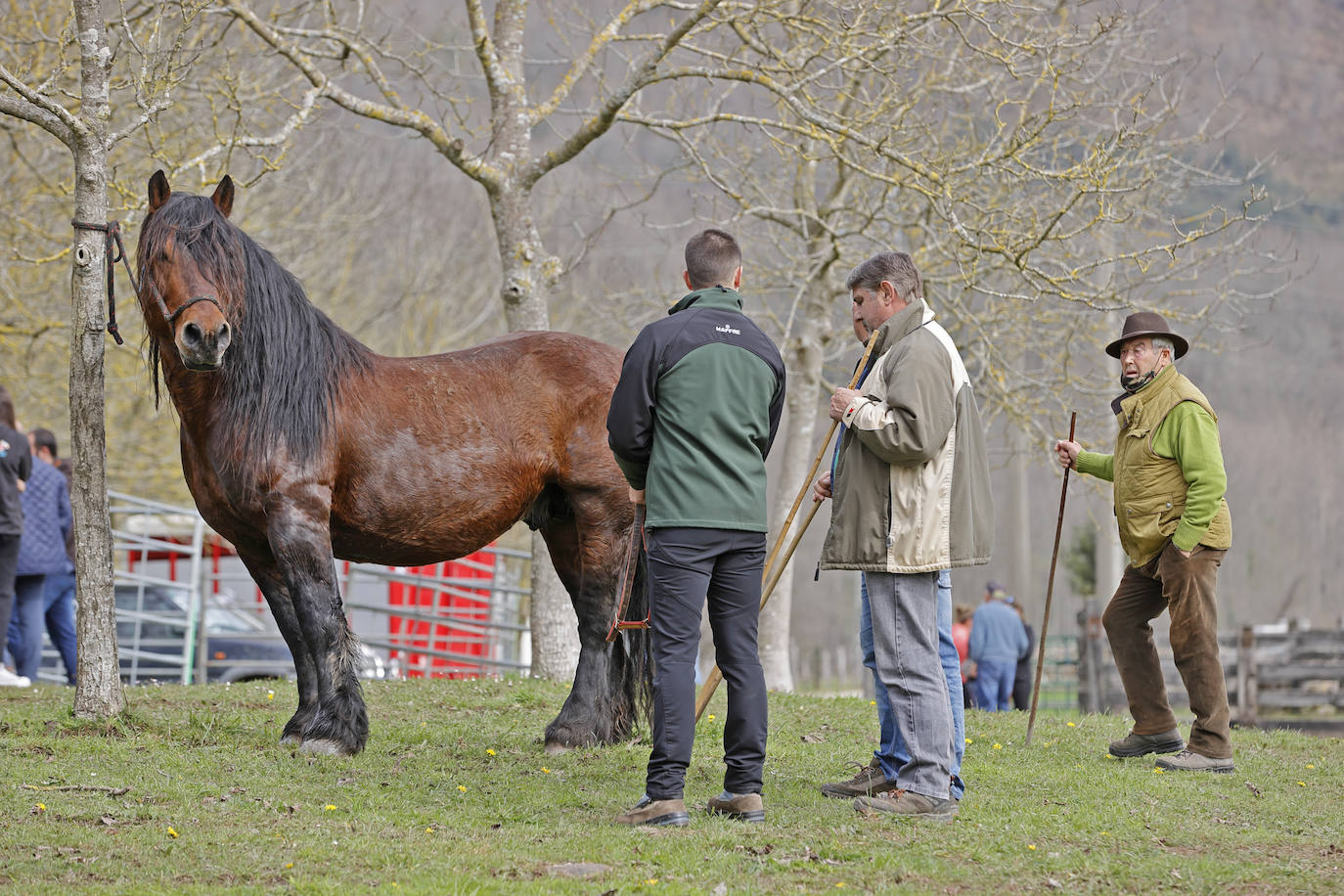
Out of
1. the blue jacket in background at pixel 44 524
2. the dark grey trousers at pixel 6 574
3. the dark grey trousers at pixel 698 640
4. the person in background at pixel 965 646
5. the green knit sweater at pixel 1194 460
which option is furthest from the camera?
the person in background at pixel 965 646

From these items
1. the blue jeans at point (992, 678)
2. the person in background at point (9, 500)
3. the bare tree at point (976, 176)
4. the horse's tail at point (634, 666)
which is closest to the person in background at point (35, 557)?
the person in background at point (9, 500)

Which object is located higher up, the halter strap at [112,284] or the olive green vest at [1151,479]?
the halter strap at [112,284]

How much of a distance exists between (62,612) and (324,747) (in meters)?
6.54

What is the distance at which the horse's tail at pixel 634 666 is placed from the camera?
6.29 m

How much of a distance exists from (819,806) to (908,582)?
1.00m

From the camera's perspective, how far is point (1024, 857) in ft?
14.2

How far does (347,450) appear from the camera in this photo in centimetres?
593

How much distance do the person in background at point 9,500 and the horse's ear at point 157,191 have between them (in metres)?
4.25

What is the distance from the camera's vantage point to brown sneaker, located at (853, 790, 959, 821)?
15.7ft

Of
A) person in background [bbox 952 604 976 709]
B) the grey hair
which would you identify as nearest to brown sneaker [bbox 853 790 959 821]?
the grey hair

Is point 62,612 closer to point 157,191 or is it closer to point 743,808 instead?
point 157,191

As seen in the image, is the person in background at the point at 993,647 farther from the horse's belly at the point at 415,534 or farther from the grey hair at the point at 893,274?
the grey hair at the point at 893,274

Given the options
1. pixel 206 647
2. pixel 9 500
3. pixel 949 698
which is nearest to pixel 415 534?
pixel 949 698

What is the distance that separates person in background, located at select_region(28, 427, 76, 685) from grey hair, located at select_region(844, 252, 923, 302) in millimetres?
8114
